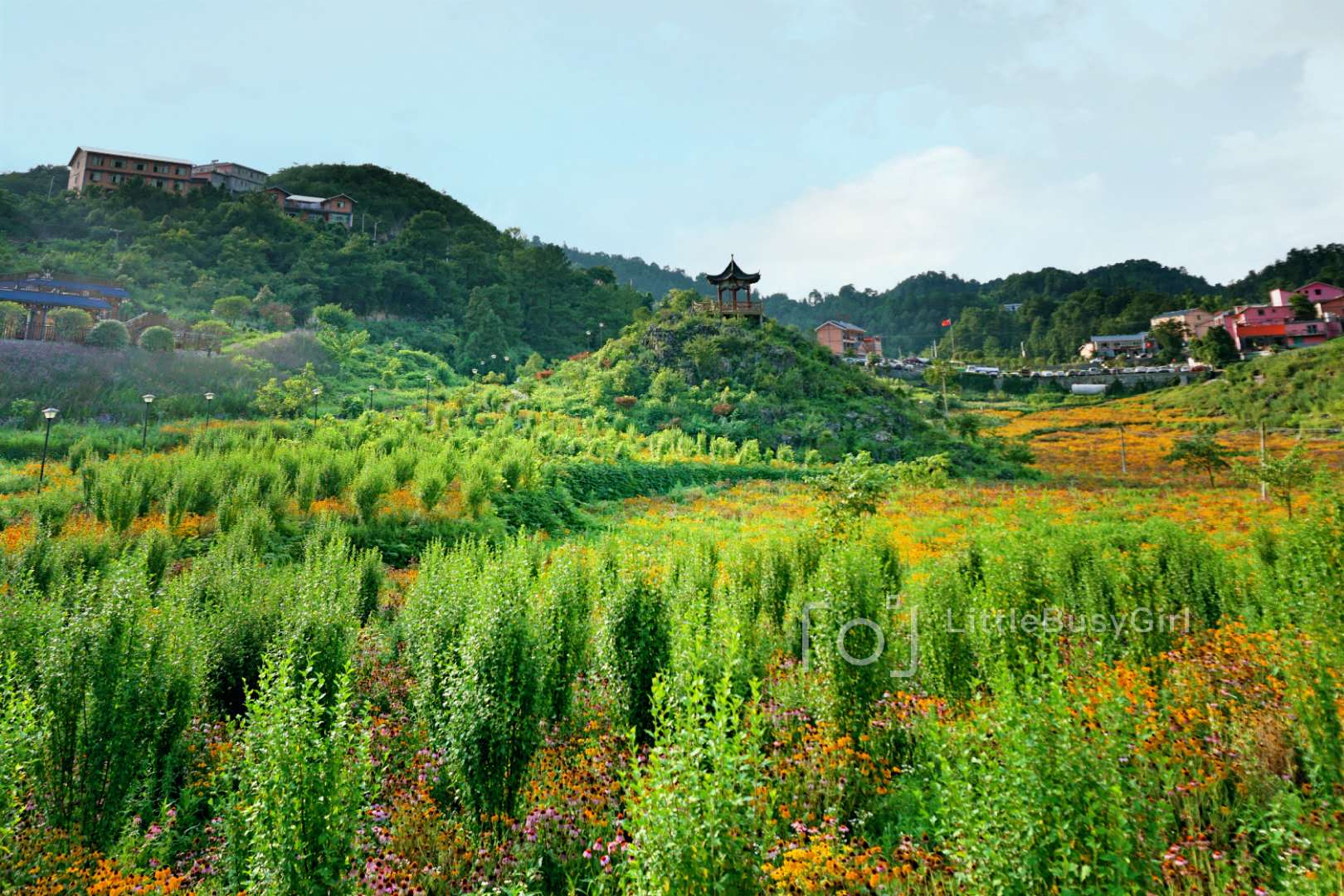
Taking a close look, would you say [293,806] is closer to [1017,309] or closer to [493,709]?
[493,709]

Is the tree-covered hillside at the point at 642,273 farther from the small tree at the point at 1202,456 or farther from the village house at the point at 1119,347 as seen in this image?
the small tree at the point at 1202,456

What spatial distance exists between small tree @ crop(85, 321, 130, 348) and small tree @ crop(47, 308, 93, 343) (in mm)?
568

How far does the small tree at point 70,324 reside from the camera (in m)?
32.3

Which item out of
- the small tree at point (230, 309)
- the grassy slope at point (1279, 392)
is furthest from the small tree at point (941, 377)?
the small tree at point (230, 309)

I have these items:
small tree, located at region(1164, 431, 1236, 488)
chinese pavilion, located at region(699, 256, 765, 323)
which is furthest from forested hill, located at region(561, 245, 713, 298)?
small tree, located at region(1164, 431, 1236, 488)

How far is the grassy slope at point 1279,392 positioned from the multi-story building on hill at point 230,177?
86480 mm

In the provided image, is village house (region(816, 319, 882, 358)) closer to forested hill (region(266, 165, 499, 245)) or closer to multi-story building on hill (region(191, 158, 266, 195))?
forested hill (region(266, 165, 499, 245))

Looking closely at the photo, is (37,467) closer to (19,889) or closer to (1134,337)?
(19,889)

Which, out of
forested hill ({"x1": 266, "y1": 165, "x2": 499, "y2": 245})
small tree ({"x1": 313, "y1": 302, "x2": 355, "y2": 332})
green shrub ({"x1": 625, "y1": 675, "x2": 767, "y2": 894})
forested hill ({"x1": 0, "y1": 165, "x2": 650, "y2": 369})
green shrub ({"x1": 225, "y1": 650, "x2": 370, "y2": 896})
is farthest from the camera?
forested hill ({"x1": 266, "y1": 165, "x2": 499, "y2": 245})

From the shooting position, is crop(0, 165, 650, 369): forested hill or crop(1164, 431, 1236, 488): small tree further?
crop(0, 165, 650, 369): forested hill

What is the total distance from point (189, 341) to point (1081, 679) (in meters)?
45.6

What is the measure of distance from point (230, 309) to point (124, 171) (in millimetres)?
36117

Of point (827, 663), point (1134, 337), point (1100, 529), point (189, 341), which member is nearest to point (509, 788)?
point (827, 663)

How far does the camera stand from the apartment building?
60688mm
